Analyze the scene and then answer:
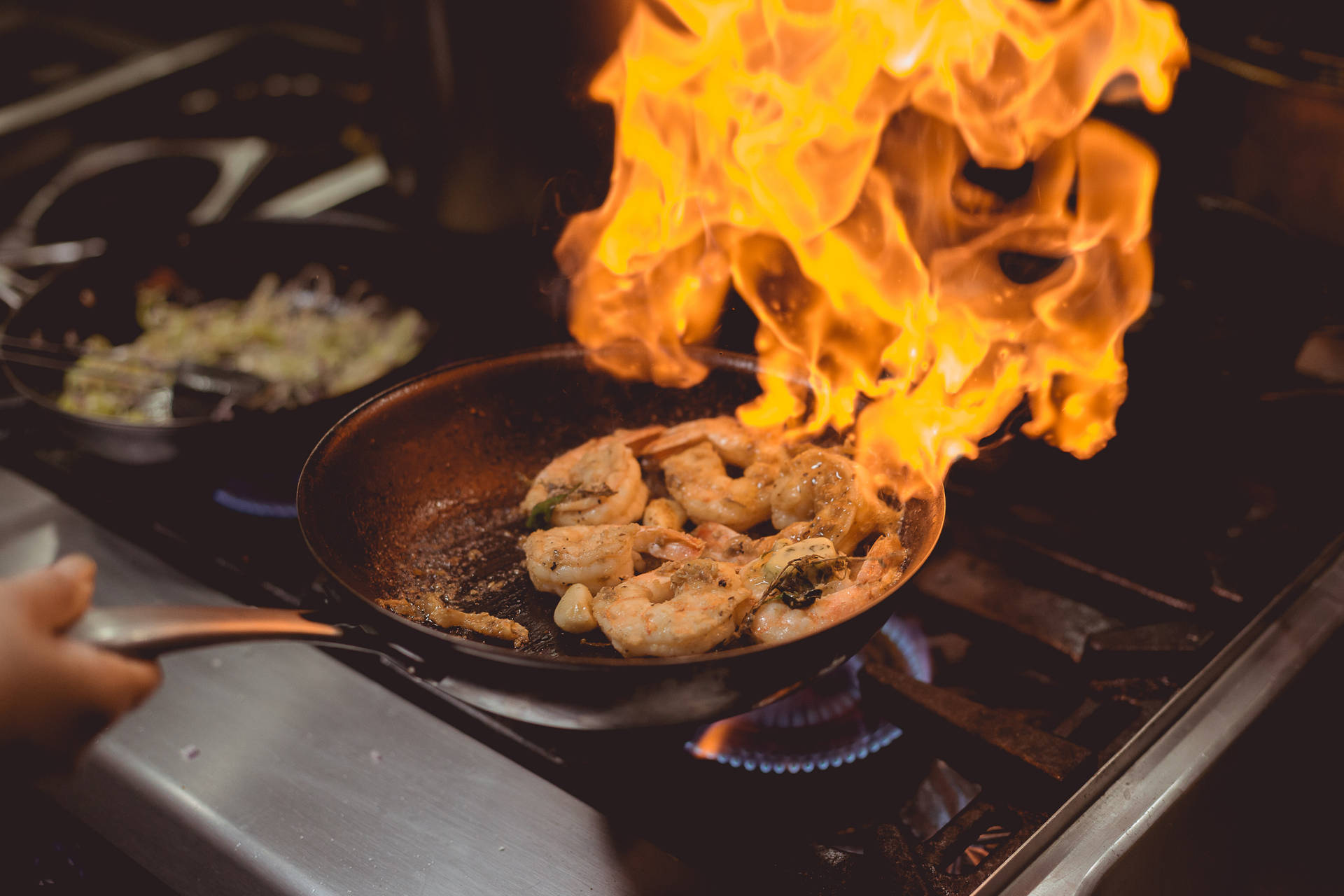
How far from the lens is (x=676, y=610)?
1798 millimetres

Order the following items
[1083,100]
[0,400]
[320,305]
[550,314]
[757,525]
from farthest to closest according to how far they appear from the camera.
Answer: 1. [320,305]
2. [0,400]
3. [550,314]
4. [1083,100]
5. [757,525]

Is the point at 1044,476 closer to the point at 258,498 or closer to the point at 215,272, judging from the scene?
the point at 258,498

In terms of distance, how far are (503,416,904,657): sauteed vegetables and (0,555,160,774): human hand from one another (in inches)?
36.6

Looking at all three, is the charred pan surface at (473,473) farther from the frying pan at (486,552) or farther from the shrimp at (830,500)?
the shrimp at (830,500)

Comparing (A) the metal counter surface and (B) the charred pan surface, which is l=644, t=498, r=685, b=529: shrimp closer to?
(B) the charred pan surface

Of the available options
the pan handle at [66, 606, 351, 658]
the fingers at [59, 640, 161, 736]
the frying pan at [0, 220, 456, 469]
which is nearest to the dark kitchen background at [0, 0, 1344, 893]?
the frying pan at [0, 220, 456, 469]

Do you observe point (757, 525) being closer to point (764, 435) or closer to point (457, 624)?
point (764, 435)

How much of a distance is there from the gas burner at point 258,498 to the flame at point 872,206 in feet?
3.80

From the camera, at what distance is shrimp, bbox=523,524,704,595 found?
2.00m

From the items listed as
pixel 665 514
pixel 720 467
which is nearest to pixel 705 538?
pixel 665 514

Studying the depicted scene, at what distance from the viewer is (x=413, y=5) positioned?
10.5 feet

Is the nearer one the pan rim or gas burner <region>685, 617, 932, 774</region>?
the pan rim

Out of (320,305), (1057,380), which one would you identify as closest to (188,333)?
(320,305)

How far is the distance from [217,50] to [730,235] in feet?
17.3
